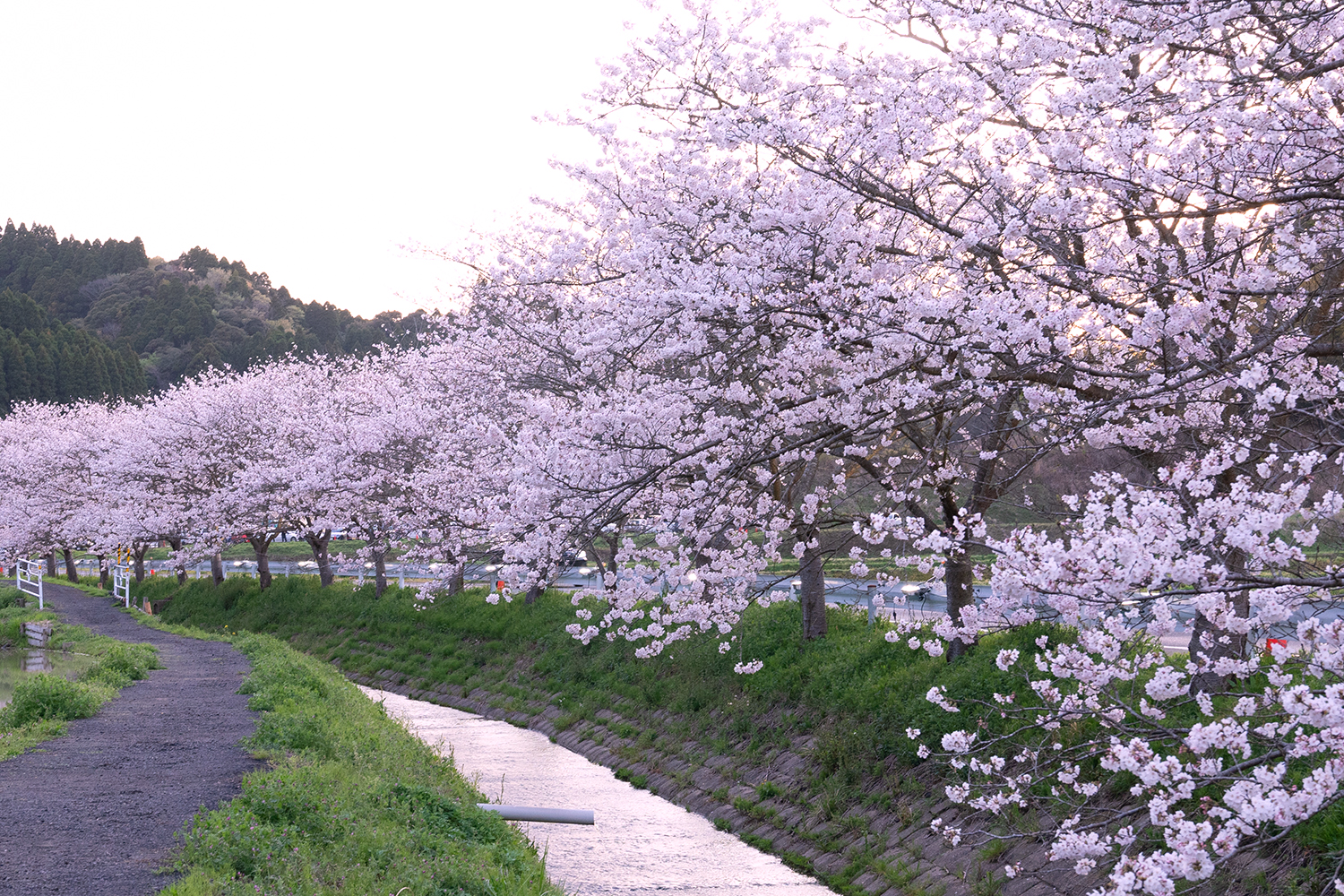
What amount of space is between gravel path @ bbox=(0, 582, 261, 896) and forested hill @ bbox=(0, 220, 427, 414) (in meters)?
49.0

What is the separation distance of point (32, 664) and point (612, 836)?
19.6m

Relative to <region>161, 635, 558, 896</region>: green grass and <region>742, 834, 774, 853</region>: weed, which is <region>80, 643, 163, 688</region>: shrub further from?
<region>742, 834, 774, 853</region>: weed

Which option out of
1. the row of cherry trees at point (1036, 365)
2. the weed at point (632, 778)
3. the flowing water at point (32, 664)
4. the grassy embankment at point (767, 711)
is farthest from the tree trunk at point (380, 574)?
the row of cherry trees at point (1036, 365)

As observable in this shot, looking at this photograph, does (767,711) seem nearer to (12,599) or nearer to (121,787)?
(121,787)

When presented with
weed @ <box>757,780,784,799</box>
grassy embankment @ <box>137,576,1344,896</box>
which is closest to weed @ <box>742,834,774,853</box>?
grassy embankment @ <box>137,576,1344,896</box>

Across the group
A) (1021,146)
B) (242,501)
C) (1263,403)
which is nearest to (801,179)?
(1021,146)

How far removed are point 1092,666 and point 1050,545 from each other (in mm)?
1155

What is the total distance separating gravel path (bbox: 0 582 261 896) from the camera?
763 centimetres

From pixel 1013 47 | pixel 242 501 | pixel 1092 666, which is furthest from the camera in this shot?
pixel 242 501

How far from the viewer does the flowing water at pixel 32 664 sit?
22.9 metres

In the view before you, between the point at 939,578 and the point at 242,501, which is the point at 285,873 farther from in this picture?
the point at 242,501

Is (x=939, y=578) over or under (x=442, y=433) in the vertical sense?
under

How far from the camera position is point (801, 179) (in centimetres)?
943

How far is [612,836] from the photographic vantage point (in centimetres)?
1341
